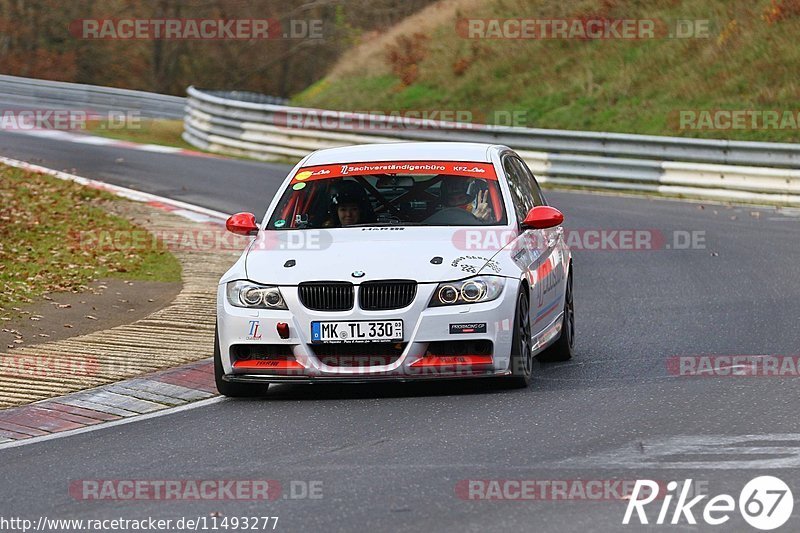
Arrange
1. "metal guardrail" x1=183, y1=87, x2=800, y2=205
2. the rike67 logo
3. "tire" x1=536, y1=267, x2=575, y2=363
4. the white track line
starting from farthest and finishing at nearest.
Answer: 1. "metal guardrail" x1=183, y1=87, x2=800, y2=205
2. "tire" x1=536, y1=267, x2=575, y2=363
3. the white track line
4. the rike67 logo

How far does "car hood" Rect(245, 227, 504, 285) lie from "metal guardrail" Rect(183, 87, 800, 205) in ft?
45.2

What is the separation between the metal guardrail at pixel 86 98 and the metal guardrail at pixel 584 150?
8.39 meters

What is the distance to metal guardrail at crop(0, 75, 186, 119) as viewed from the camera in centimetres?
3888

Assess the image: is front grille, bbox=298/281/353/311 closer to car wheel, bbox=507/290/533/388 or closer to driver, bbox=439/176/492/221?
car wheel, bbox=507/290/533/388

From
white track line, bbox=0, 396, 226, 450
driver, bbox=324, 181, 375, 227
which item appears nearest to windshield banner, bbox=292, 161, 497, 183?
driver, bbox=324, 181, 375, 227

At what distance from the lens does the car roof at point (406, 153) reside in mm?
10520

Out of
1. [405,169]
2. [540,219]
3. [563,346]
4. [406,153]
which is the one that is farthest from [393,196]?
[563,346]

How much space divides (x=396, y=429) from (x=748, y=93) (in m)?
21.9

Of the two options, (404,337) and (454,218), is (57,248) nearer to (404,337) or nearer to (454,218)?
(454,218)

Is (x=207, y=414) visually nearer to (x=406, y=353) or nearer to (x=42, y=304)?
(x=406, y=353)

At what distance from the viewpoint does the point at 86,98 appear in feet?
132

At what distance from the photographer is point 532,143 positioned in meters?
25.6

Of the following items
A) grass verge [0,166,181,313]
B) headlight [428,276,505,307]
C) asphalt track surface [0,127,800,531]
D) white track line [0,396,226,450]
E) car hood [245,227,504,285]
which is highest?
car hood [245,227,504,285]

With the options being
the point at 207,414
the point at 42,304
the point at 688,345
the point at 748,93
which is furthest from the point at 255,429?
the point at 748,93
